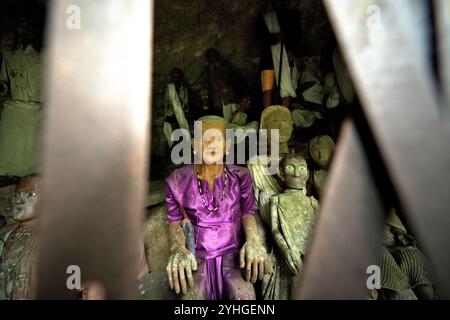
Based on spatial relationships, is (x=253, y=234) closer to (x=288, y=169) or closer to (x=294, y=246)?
(x=294, y=246)

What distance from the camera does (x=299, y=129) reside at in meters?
4.48

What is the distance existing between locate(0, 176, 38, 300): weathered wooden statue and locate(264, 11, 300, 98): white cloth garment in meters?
3.15

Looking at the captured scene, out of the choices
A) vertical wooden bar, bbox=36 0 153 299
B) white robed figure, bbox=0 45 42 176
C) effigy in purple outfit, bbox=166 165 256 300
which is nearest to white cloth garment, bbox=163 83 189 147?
white robed figure, bbox=0 45 42 176

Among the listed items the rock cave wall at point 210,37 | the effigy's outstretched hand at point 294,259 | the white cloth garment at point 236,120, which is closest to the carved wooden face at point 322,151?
the white cloth garment at point 236,120

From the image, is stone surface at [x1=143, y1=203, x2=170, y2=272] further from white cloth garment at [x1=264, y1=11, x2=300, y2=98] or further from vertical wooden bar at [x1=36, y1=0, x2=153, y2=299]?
white cloth garment at [x1=264, y1=11, x2=300, y2=98]

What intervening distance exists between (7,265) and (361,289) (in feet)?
8.63

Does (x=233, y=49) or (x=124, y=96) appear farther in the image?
(x=233, y=49)

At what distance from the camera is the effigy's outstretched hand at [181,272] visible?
2027 mm

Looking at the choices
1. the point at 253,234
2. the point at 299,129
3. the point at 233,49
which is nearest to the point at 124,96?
the point at 253,234

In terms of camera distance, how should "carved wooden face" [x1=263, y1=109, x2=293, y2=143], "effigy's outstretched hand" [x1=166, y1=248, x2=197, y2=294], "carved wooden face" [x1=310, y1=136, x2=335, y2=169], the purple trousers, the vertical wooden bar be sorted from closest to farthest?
1. the vertical wooden bar
2. "effigy's outstretched hand" [x1=166, y1=248, x2=197, y2=294]
3. the purple trousers
4. "carved wooden face" [x1=310, y1=136, x2=335, y2=169]
5. "carved wooden face" [x1=263, y1=109, x2=293, y2=143]

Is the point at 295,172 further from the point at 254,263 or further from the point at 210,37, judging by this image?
the point at 210,37

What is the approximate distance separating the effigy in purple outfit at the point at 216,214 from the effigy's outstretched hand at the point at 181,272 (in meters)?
0.21

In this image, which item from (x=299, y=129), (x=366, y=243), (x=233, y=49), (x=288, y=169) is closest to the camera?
(x=366, y=243)

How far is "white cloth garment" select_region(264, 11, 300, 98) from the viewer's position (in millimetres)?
4602
